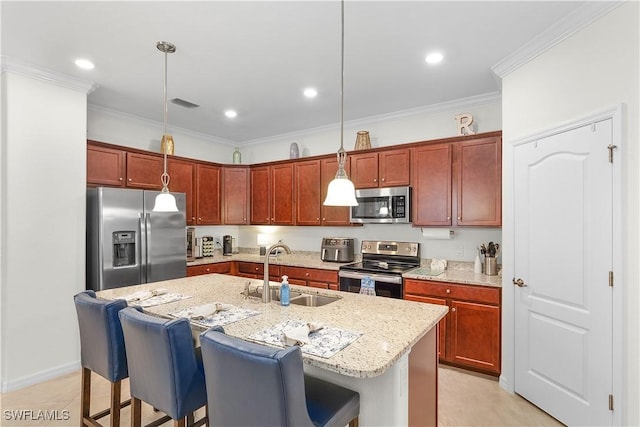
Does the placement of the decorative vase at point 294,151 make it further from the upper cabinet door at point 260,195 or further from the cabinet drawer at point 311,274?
the cabinet drawer at point 311,274

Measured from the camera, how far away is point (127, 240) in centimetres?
350

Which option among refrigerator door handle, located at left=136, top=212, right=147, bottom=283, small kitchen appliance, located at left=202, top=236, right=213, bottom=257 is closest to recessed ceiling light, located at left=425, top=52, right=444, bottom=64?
refrigerator door handle, located at left=136, top=212, right=147, bottom=283

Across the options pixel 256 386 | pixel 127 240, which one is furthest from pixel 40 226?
pixel 256 386

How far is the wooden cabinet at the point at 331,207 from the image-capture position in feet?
14.2

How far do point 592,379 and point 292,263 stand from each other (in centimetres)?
311

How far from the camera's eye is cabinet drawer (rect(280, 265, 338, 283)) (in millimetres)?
4023

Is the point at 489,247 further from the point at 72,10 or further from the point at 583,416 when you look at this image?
the point at 72,10

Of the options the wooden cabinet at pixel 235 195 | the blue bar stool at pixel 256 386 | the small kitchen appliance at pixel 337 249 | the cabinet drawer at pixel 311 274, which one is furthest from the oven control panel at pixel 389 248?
the blue bar stool at pixel 256 386

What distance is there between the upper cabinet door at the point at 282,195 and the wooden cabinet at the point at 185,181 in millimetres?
1108

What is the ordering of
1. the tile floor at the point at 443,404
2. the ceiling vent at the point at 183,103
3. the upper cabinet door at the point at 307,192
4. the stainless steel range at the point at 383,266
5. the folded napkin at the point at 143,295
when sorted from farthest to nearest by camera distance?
the upper cabinet door at the point at 307,192 → the ceiling vent at the point at 183,103 → the stainless steel range at the point at 383,266 → the tile floor at the point at 443,404 → the folded napkin at the point at 143,295

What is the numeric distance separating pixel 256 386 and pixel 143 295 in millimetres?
1578

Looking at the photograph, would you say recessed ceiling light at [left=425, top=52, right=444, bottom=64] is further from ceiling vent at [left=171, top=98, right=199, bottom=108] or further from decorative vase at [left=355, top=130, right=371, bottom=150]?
ceiling vent at [left=171, top=98, right=199, bottom=108]

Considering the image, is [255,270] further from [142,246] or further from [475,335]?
[475,335]

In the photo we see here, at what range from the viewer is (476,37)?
2.48 meters
